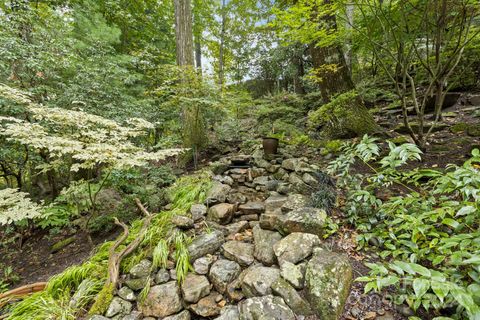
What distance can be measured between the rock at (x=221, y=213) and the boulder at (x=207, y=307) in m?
0.84

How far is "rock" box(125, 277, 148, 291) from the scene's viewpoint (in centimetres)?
190

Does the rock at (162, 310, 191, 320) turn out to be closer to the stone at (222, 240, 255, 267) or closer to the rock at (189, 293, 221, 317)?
the rock at (189, 293, 221, 317)

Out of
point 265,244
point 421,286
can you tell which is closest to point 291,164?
point 265,244

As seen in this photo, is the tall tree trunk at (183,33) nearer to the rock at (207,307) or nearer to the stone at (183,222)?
the stone at (183,222)

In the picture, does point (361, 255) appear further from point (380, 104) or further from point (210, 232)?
point (380, 104)

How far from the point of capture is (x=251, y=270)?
Result: 1.78m

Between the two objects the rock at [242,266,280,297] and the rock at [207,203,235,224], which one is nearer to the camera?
the rock at [242,266,280,297]

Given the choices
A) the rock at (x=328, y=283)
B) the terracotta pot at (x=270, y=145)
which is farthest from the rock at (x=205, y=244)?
the terracotta pot at (x=270, y=145)

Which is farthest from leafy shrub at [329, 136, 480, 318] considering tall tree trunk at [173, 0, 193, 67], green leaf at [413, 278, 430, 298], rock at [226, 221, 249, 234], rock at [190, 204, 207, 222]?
tall tree trunk at [173, 0, 193, 67]

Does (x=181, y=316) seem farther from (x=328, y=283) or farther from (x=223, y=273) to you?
(x=328, y=283)

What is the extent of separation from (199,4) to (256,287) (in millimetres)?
10119

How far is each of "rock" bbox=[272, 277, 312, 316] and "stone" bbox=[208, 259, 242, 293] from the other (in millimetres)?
→ 423

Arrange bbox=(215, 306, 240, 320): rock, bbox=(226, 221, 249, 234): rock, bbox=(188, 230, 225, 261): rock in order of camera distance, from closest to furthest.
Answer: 1. bbox=(215, 306, 240, 320): rock
2. bbox=(188, 230, 225, 261): rock
3. bbox=(226, 221, 249, 234): rock

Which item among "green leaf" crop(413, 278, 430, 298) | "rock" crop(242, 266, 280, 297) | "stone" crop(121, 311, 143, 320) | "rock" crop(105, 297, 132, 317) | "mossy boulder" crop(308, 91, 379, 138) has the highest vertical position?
"mossy boulder" crop(308, 91, 379, 138)
